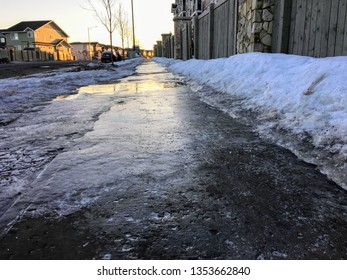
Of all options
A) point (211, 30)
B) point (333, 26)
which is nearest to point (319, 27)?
point (333, 26)

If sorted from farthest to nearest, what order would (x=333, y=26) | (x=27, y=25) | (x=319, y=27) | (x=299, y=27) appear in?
(x=27, y=25) → (x=299, y=27) → (x=319, y=27) → (x=333, y=26)

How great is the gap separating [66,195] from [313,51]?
537 cm

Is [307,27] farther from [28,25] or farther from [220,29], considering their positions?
[28,25]

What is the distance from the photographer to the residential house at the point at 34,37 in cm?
6675

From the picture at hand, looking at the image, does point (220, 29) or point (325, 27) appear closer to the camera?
point (325, 27)

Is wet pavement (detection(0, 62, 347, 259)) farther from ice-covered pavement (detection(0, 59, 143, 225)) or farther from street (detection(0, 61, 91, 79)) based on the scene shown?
street (detection(0, 61, 91, 79))

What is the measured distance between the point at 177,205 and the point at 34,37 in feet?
250

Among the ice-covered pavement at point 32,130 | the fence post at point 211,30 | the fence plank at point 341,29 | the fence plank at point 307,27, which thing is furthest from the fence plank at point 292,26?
the fence post at point 211,30

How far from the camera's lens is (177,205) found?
6.68ft

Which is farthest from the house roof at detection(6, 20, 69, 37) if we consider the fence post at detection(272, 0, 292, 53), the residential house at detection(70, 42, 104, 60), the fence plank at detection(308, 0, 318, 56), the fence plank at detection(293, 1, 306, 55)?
the fence plank at detection(308, 0, 318, 56)

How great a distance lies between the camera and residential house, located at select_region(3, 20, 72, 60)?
2628 inches

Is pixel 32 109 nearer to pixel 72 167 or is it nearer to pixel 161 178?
pixel 72 167

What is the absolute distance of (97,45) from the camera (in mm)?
110000
